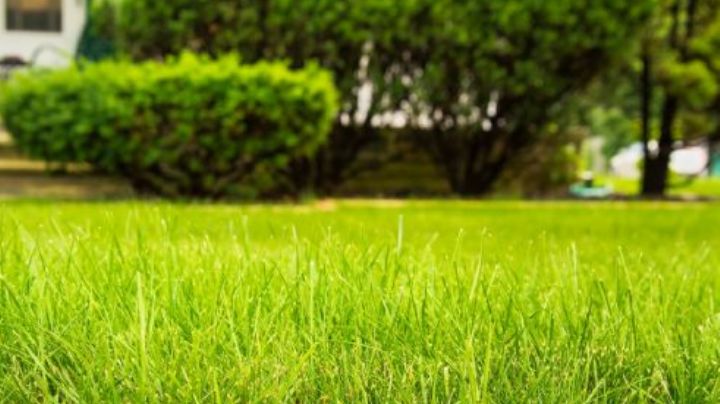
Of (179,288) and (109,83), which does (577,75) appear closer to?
(109,83)

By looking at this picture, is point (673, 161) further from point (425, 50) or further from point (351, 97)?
point (351, 97)

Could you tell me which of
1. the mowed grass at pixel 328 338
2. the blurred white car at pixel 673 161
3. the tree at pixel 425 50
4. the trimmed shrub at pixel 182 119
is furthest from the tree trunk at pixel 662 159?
the mowed grass at pixel 328 338

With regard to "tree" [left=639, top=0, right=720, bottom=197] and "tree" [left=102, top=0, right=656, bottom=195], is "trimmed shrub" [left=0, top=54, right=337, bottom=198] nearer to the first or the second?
"tree" [left=102, top=0, right=656, bottom=195]

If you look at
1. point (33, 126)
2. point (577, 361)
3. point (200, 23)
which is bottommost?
point (577, 361)

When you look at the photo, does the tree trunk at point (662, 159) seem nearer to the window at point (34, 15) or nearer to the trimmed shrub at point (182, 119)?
the trimmed shrub at point (182, 119)

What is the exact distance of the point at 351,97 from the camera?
1112cm

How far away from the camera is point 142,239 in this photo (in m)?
3.02

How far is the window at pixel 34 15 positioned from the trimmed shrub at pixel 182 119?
880 centimetres

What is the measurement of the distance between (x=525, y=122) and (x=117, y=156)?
4271 mm

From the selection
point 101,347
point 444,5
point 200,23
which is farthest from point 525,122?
point 101,347

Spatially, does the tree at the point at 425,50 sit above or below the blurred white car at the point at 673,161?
above

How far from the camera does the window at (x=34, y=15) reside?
17922 millimetres

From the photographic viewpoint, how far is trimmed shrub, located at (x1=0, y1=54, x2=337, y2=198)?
9.03 metres

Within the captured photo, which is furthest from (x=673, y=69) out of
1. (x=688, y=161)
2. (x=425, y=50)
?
(x=688, y=161)
